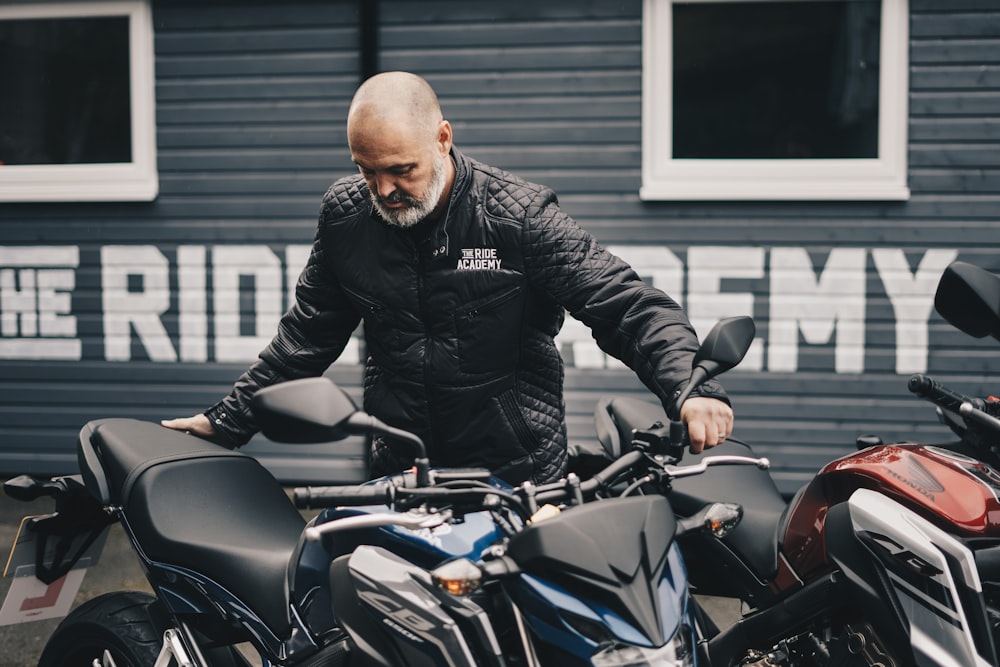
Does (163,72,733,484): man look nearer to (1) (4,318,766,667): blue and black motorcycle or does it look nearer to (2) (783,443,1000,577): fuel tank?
(1) (4,318,766,667): blue and black motorcycle

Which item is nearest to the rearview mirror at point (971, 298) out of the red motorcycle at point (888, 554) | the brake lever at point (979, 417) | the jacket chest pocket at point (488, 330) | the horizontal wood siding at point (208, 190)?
the red motorcycle at point (888, 554)

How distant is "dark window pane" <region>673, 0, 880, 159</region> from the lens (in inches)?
217

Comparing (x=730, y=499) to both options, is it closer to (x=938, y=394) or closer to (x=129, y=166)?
(x=938, y=394)

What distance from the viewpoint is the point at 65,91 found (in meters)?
6.07

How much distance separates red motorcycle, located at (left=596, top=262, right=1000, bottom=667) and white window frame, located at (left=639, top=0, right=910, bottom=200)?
2.88 m

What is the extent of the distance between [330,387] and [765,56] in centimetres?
459

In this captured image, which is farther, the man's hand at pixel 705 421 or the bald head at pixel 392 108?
the bald head at pixel 392 108

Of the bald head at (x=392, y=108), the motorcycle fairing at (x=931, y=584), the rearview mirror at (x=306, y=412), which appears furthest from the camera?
the bald head at (x=392, y=108)

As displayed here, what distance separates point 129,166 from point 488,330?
13.6ft

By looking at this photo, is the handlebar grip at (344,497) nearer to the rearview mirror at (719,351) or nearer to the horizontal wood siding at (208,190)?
the rearview mirror at (719,351)

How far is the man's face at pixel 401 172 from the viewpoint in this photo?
2.39m

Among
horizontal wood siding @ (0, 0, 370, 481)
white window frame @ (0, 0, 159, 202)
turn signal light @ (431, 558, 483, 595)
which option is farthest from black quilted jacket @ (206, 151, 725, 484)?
white window frame @ (0, 0, 159, 202)

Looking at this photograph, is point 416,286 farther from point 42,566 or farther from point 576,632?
point 42,566

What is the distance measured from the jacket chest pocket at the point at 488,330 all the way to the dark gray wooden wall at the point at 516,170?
119 inches
